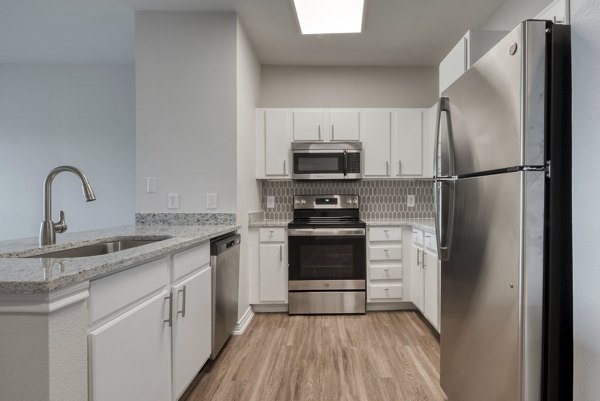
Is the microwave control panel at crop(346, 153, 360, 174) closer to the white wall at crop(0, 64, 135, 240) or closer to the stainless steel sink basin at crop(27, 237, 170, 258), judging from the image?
the stainless steel sink basin at crop(27, 237, 170, 258)

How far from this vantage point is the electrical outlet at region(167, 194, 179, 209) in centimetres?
274

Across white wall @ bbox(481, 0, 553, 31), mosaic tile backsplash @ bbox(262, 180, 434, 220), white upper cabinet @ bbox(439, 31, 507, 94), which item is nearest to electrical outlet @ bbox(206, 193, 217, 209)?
mosaic tile backsplash @ bbox(262, 180, 434, 220)

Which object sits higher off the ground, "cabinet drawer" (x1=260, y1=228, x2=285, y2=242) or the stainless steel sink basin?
Answer: the stainless steel sink basin

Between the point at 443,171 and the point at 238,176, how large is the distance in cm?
162

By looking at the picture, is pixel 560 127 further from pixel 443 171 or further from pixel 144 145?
pixel 144 145

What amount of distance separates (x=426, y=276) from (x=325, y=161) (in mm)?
1453

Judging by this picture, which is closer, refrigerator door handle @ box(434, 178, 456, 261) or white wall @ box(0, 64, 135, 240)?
refrigerator door handle @ box(434, 178, 456, 261)

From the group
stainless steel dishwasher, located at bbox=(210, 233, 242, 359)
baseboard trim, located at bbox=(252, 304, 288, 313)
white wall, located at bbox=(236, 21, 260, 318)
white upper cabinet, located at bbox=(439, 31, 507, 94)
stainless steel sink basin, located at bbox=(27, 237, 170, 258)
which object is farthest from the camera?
baseboard trim, located at bbox=(252, 304, 288, 313)

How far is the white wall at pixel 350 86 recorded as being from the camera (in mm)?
3912

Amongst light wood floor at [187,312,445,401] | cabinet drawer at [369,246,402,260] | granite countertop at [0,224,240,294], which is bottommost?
light wood floor at [187,312,445,401]

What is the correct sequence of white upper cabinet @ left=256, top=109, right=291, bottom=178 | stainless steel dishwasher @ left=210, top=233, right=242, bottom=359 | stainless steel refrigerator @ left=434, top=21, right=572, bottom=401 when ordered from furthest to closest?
white upper cabinet @ left=256, top=109, right=291, bottom=178
stainless steel dishwasher @ left=210, top=233, right=242, bottom=359
stainless steel refrigerator @ left=434, top=21, right=572, bottom=401

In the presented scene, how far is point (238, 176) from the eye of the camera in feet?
9.18

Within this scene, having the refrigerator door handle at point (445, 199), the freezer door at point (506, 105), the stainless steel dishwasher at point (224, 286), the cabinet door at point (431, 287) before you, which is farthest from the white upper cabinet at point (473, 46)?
the stainless steel dishwasher at point (224, 286)

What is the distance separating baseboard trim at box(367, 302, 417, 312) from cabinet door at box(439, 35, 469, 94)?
7.01ft
